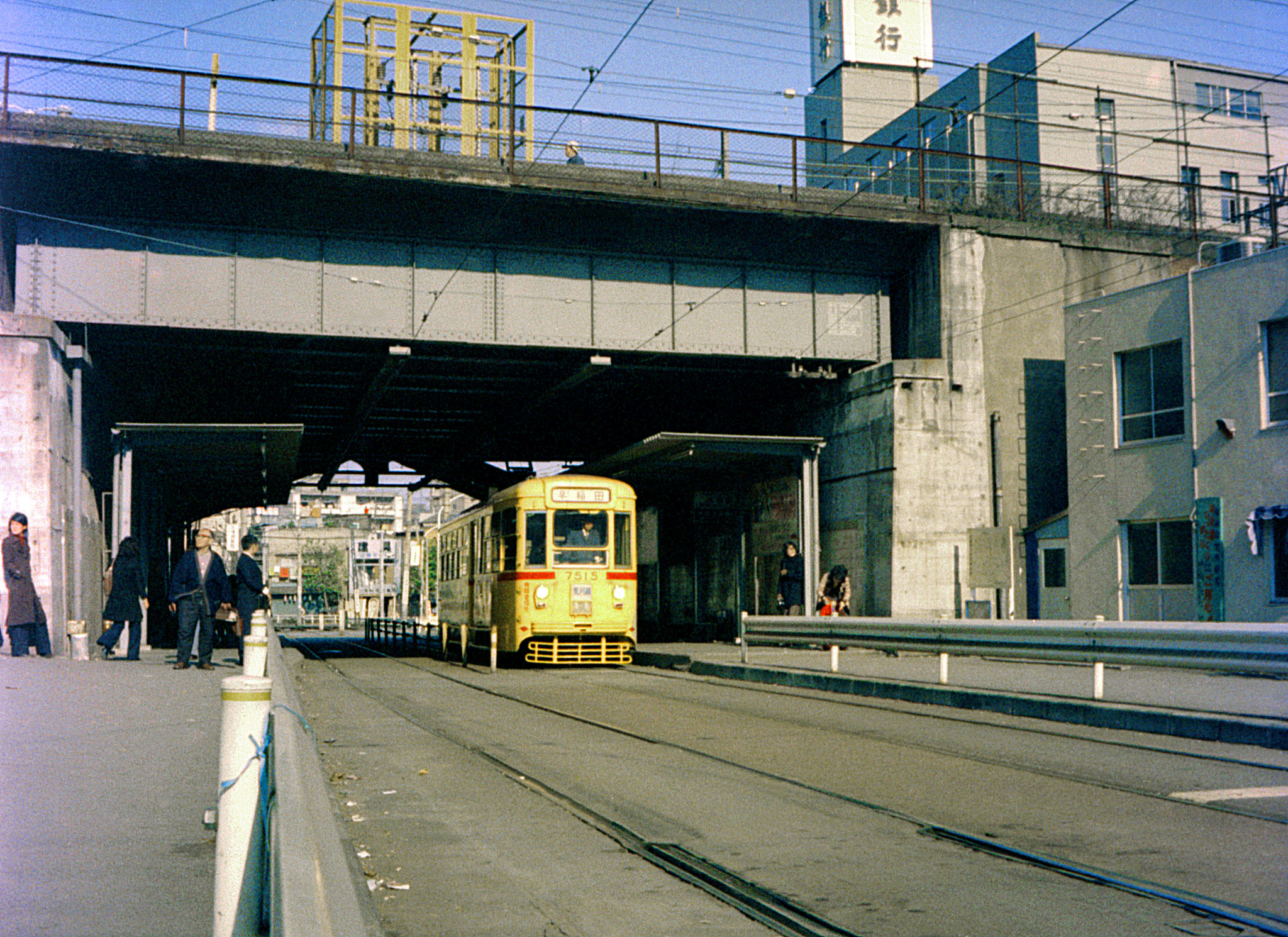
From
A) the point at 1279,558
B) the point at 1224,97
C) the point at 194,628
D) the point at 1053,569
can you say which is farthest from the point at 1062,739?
the point at 1224,97

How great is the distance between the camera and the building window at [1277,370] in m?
22.6

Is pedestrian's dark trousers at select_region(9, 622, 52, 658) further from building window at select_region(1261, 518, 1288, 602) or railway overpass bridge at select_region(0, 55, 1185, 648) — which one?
building window at select_region(1261, 518, 1288, 602)

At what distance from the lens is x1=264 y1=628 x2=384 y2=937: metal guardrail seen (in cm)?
239

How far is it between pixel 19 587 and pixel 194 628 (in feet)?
10.9

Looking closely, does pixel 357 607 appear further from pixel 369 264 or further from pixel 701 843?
pixel 701 843

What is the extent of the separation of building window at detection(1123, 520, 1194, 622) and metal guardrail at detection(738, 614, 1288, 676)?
9.64 m

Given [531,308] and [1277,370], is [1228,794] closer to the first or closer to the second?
[1277,370]

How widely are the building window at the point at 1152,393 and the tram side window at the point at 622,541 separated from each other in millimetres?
10552

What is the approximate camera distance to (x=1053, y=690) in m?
14.0

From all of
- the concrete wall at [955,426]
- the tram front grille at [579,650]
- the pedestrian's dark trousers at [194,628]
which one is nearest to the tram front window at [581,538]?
the tram front grille at [579,650]

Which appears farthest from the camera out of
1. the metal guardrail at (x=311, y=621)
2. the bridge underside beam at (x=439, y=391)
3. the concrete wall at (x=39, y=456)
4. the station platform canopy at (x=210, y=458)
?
the metal guardrail at (x=311, y=621)

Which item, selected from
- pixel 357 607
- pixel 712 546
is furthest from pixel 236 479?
pixel 357 607

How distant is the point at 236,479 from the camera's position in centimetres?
3694

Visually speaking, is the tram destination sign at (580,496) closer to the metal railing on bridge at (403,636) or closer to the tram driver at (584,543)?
the tram driver at (584,543)
